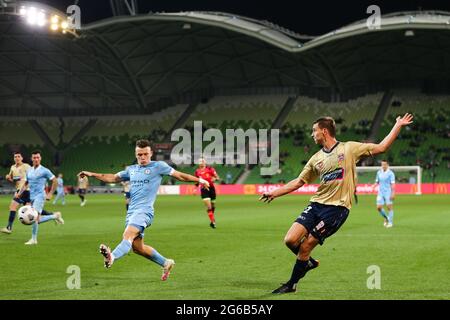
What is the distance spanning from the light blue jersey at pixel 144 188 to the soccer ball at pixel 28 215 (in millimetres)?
6624

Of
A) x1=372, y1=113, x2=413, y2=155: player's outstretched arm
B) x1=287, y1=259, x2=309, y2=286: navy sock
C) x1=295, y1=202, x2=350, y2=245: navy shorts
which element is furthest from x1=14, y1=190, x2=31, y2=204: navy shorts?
x1=372, y1=113, x2=413, y2=155: player's outstretched arm

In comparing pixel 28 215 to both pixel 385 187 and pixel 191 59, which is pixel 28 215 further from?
pixel 191 59

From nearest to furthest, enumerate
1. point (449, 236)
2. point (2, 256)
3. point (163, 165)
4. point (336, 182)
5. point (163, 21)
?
point (336, 182) < point (163, 165) < point (2, 256) < point (449, 236) < point (163, 21)

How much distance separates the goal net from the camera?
6012cm

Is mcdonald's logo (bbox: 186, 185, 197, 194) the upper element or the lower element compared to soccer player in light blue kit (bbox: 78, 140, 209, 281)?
upper

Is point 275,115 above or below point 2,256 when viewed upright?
above

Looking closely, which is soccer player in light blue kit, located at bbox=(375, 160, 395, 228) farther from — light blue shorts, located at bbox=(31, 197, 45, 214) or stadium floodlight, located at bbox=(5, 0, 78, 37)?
stadium floodlight, located at bbox=(5, 0, 78, 37)

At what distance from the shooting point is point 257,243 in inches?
758

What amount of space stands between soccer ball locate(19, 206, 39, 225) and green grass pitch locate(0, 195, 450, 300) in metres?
0.72
